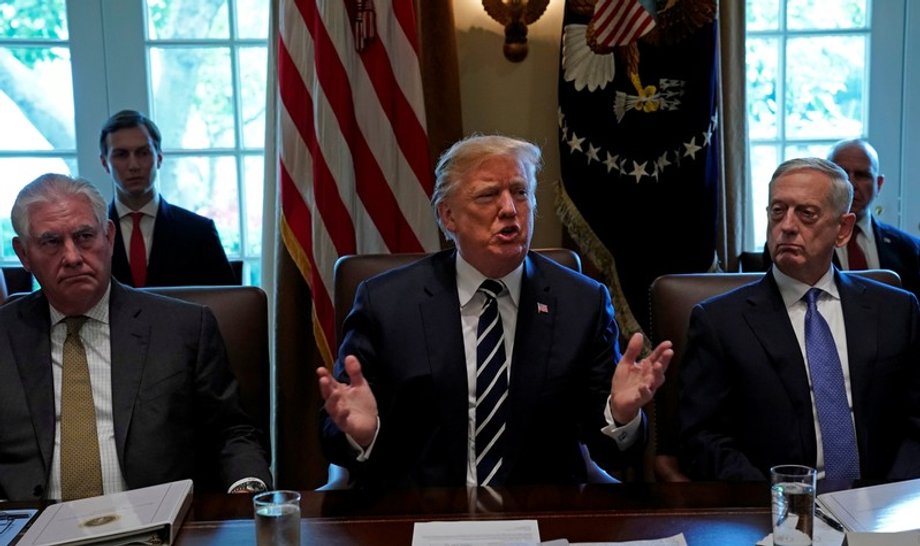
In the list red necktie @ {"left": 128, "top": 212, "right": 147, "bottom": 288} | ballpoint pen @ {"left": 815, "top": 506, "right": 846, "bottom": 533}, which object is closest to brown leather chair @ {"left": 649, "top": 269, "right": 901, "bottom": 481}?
ballpoint pen @ {"left": 815, "top": 506, "right": 846, "bottom": 533}

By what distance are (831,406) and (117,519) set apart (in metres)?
1.55

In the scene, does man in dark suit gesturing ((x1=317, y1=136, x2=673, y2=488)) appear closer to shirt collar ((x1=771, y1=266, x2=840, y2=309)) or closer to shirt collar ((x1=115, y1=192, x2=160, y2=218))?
shirt collar ((x1=771, y1=266, x2=840, y2=309))

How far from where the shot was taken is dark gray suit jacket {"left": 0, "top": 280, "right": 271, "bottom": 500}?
2.04 m

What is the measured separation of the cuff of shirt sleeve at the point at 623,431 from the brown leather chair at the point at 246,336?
85cm

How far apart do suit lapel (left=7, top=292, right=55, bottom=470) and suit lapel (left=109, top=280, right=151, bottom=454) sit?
0.14 meters

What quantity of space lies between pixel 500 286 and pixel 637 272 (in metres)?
1.40

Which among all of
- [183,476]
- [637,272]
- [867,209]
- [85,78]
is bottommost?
[183,476]

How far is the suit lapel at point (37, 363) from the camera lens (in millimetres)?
2045

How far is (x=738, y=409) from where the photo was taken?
2188 mm

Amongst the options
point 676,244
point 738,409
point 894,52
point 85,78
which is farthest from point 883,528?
→ point 85,78

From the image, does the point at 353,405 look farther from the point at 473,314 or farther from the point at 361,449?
the point at 473,314

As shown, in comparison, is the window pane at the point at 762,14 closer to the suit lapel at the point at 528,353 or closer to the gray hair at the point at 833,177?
the gray hair at the point at 833,177

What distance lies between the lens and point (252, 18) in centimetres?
380

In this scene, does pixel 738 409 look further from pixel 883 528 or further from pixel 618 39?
pixel 618 39
